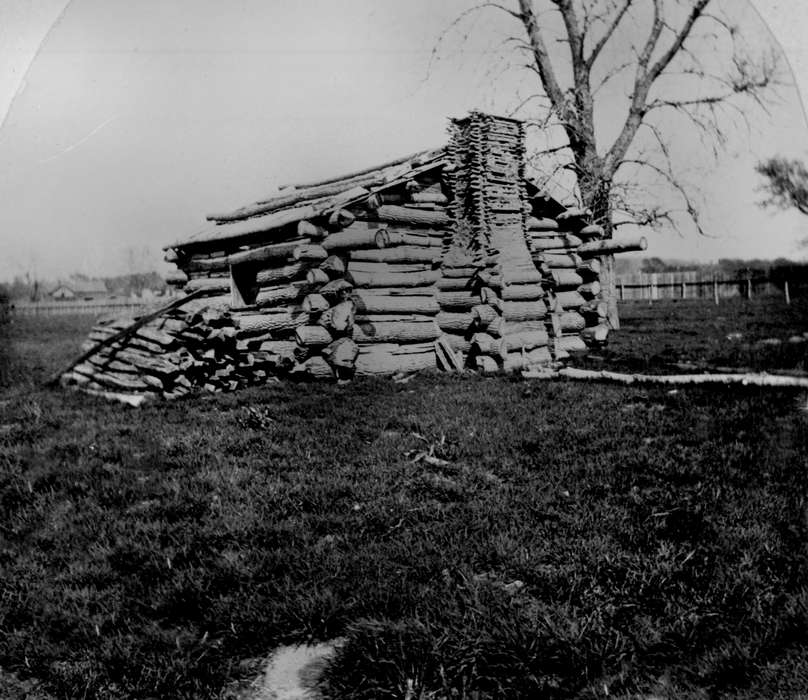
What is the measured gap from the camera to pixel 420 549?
4520mm

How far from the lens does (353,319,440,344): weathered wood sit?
1167 cm

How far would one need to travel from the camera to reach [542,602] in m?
3.96

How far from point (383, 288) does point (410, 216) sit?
63.4 inches

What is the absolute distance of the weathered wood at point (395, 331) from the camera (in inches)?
459

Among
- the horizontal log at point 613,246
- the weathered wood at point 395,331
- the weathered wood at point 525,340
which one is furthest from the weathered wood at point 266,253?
the horizontal log at point 613,246

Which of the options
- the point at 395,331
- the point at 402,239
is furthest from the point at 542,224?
the point at 395,331

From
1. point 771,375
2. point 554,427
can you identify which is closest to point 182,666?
point 554,427

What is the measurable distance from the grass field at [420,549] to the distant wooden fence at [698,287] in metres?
25.3

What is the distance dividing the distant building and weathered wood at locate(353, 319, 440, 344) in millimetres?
99174

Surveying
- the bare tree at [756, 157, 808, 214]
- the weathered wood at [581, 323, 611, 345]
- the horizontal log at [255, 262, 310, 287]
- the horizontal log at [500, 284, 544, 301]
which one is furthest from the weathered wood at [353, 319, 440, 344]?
the bare tree at [756, 157, 808, 214]

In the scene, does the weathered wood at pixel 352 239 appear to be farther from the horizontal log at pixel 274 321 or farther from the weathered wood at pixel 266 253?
the horizontal log at pixel 274 321

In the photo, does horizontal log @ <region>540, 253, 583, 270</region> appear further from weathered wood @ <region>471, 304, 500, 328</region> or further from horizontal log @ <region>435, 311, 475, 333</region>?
horizontal log @ <region>435, 311, 475, 333</region>

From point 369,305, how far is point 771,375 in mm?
7237

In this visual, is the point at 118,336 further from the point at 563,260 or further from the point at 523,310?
the point at 563,260
